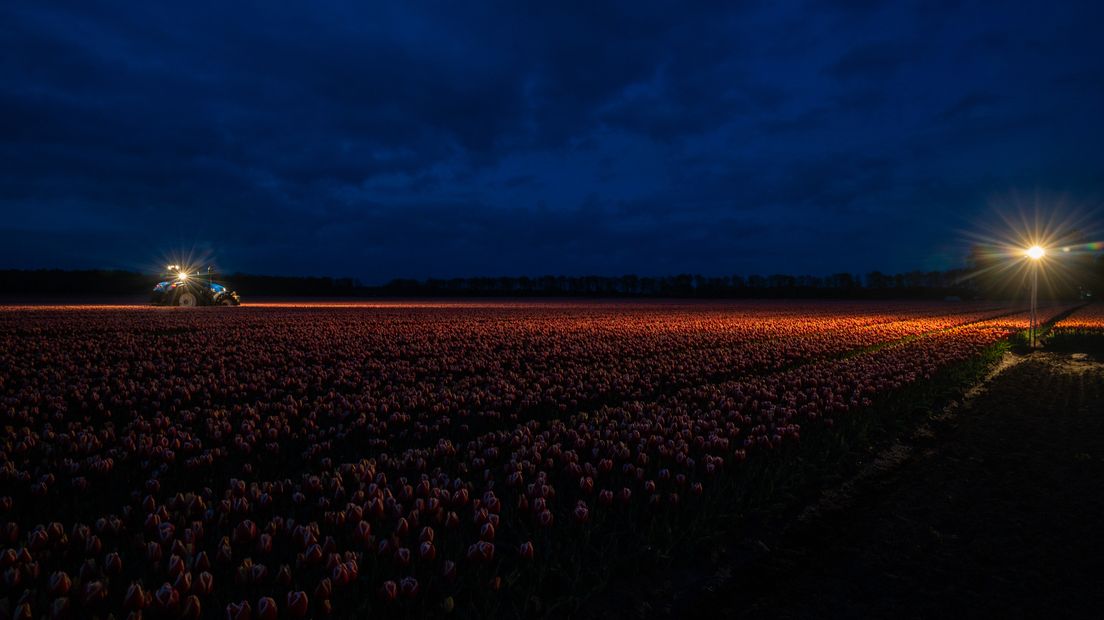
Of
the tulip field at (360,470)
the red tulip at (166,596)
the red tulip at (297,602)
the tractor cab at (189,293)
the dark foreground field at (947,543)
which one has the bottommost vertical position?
the dark foreground field at (947,543)

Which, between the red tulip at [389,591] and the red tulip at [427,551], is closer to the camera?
the red tulip at [389,591]

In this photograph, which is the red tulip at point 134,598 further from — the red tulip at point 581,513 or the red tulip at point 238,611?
the red tulip at point 581,513

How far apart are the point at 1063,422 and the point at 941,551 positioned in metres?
6.44

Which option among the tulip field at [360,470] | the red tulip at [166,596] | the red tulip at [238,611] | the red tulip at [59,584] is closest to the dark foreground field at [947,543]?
the tulip field at [360,470]

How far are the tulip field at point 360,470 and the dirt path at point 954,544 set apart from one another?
97 cm

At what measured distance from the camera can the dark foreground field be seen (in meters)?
3.60

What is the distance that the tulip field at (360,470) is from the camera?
10.8ft

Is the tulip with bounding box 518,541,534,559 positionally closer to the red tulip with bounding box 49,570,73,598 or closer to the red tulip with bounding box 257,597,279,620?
the red tulip with bounding box 257,597,279,620

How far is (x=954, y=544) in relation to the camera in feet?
14.4

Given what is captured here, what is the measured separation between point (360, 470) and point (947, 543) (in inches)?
208

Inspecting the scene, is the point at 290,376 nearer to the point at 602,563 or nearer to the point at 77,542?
the point at 77,542

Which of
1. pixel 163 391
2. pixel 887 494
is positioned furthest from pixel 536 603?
pixel 163 391

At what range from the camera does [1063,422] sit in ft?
27.6

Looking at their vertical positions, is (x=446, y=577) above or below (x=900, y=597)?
above
